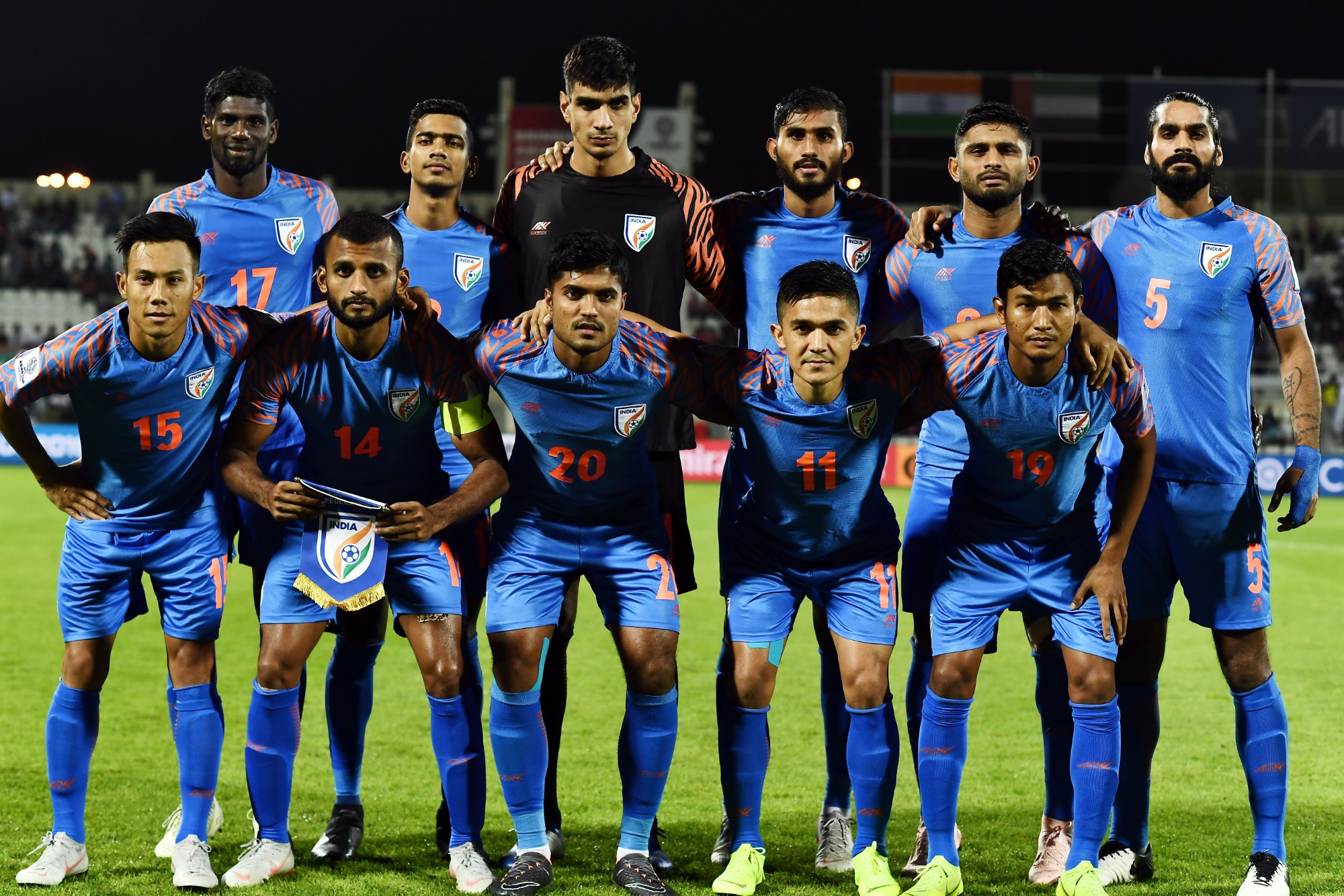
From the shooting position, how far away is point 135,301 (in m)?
4.21

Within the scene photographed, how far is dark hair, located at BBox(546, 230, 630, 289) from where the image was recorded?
4109 millimetres

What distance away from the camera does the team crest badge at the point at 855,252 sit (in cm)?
479

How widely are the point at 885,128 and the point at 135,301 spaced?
84.3 ft

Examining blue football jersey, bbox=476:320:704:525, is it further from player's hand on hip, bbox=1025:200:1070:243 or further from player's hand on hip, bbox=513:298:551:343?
player's hand on hip, bbox=1025:200:1070:243

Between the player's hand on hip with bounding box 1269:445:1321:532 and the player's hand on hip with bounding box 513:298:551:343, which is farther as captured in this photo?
the player's hand on hip with bounding box 1269:445:1321:532

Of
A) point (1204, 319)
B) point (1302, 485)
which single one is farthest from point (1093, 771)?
point (1204, 319)

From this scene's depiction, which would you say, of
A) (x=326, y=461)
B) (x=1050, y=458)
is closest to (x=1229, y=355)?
(x=1050, y=458)

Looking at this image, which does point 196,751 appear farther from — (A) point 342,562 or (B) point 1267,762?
(B) point 1267,762

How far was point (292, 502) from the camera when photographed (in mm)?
4090

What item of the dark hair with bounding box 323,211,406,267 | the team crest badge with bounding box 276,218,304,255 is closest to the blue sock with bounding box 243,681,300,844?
the dark hair with bounding box 323,211,406,267

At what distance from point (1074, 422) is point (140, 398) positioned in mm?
3009

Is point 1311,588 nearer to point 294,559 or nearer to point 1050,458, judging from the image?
point 1050,458

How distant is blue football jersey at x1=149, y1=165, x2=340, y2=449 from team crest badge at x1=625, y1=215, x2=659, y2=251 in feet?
4.14

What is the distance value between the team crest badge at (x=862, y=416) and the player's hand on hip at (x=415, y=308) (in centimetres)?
141
